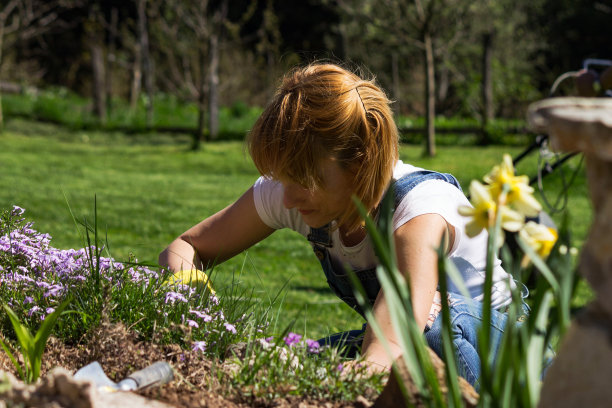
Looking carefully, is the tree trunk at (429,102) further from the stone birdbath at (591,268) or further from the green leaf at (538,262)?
the stone birdbath at (591,268)

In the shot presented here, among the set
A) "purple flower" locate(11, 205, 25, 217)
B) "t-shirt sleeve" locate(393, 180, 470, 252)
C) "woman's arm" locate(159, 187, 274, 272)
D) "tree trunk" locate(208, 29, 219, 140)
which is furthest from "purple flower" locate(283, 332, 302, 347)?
"tree trunk" locate(208, 29, 219, 140)

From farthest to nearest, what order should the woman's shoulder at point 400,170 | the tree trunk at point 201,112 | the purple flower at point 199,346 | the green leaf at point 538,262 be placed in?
the tree trunk at point 201,112, the woman's shoulder at point 400,170, the purple flower at point 199,346, the green leaf at point 538,262

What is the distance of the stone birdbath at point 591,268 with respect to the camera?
716 mm

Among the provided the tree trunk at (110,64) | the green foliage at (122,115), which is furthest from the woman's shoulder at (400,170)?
the tree trunk at (110,64)

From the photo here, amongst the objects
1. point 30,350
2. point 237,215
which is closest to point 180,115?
point 237,215

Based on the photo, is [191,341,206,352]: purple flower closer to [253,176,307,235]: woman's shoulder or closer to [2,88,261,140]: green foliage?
[253,176,307,235]: woman's shoulder

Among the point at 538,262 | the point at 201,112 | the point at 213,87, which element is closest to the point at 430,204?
the point at 538,262

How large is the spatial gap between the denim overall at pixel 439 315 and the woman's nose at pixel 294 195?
22cm

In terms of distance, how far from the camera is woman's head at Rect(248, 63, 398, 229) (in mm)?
1854

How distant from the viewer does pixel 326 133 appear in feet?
6.12

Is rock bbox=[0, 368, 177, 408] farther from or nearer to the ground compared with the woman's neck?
farther from the ground

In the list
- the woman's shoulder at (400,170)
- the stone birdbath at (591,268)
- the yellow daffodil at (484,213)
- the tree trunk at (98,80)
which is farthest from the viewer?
the tree trunk at (98,80)

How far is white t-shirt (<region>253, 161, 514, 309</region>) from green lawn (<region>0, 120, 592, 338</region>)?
155mm

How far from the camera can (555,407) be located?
2.52ft
